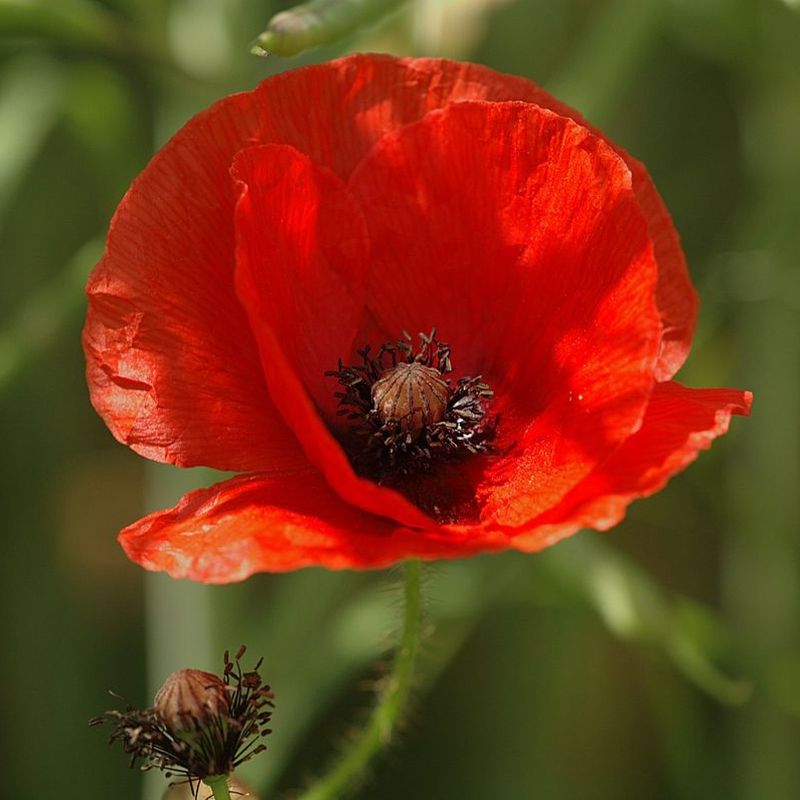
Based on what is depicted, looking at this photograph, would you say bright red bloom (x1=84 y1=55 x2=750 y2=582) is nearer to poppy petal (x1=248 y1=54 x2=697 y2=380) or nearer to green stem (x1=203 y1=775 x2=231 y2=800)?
poppy petal (x1=248 y1=54 x2=697 y2=380)

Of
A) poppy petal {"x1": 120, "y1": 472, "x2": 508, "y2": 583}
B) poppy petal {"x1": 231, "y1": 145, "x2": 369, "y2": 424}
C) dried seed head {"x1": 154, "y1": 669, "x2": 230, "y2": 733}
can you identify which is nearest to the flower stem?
poppy petal {"x1": 120, "y1": 472, "x2": 508, "y2": 583}

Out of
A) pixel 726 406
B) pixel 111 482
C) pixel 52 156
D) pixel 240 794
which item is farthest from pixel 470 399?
pixel 52 156

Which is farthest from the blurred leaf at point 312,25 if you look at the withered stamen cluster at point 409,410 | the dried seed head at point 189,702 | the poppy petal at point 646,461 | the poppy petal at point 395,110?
the dried seed head at point 189,702

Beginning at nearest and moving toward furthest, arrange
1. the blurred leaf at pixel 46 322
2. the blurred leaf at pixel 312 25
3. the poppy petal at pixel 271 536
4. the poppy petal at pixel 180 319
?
the poppy petal at pixel 271 536, the blurred leaf at pixel 312 25, the poppy petal at pixel 180 319, the blurred leaf at pixel 46 322

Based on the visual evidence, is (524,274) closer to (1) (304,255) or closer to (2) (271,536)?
(1) (304,255)

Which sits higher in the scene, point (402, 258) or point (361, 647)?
point (402, 258)

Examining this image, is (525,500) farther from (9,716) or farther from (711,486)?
(9,716)

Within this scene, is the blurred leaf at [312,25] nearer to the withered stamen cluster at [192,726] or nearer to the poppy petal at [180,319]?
the poppy petal at [180,319]
